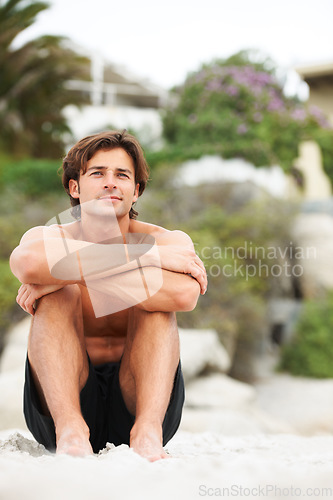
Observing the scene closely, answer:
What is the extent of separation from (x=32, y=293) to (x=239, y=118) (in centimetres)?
1164

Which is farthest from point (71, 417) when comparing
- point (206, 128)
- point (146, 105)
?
point (146, 105)

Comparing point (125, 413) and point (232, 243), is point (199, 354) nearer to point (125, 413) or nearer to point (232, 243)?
point (232, 243)

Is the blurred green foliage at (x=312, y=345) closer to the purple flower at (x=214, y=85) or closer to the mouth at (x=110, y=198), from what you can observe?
the purple flower at (x=214, y=85)

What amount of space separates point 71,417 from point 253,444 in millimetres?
1210

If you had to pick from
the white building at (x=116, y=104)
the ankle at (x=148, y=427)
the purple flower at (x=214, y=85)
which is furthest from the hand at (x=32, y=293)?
the white building at (x=116, y=104)

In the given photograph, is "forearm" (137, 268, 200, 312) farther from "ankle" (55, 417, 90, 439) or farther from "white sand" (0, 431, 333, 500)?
"white sand" (0, 431, 333, 500)

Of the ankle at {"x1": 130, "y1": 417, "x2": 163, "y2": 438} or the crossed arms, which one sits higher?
the crossed arms

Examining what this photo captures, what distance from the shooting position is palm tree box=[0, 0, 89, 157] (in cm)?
1068

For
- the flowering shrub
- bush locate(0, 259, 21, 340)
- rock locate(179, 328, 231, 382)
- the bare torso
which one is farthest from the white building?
the bare torso

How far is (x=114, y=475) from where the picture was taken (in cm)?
109

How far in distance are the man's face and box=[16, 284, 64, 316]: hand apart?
439 mm

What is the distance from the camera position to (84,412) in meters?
1.96

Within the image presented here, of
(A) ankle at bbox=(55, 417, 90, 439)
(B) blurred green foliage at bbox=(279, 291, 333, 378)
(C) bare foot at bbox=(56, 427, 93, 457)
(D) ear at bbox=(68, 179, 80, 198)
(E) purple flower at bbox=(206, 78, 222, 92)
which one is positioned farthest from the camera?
(E) purple flower at bbox=(206, 78, 222, 92)

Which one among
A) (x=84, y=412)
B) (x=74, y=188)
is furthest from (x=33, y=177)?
(x=84, y=412)
